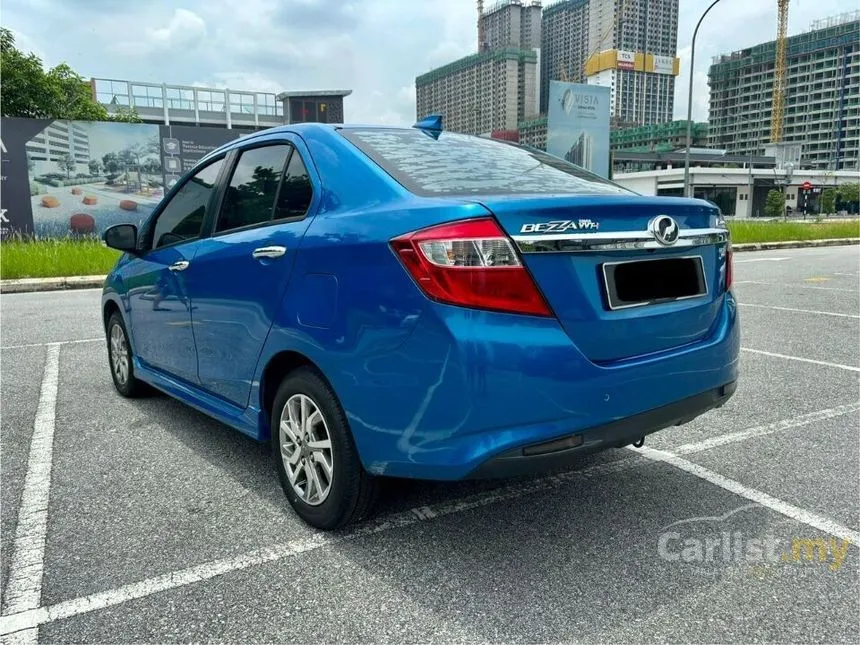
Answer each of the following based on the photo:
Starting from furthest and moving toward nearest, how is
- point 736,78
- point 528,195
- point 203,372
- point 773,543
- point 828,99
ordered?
1. point 736,78
2. point 828,99
3. point 203,372
4. point 773,543
5. point 528,195

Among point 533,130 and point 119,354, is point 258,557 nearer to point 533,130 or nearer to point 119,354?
point 119,354

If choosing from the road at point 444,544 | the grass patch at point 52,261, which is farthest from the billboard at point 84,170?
the road at point 444,544

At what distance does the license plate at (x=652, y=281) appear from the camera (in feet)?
7.82

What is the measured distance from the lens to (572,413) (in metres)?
2.23

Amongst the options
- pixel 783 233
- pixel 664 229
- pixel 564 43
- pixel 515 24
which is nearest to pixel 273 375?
pixel 664 229

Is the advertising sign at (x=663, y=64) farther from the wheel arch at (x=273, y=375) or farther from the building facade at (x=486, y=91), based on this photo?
the wheel arch at (x=273, y=375)

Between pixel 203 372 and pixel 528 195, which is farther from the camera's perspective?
pixel 203 372

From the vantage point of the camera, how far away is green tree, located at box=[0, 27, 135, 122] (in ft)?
113

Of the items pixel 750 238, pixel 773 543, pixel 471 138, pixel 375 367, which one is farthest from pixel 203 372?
pixel 750 238

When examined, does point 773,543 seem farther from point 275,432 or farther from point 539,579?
point 275,432

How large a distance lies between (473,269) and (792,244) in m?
24.9

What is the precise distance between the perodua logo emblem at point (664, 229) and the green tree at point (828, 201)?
105 m

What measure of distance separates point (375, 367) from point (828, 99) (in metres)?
150

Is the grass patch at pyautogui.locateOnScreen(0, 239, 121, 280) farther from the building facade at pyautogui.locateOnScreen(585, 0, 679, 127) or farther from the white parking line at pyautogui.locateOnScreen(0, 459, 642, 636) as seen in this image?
the building facade at pyautogui.locateOnScreen(585, 0, 679, 127)
